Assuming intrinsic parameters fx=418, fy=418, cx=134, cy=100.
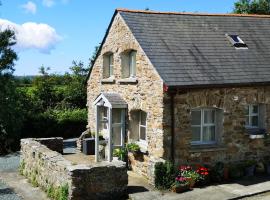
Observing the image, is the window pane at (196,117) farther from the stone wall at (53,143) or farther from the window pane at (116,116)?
the stone wall at (53,143)

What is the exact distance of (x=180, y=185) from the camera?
13.7 metres

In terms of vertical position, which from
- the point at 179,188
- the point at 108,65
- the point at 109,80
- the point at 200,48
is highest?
the point at 200,48

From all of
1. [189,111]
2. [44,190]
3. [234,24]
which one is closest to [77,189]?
[44,190]

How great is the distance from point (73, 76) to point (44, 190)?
70.2ft

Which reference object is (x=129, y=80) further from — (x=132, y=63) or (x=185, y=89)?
(x=185, y=89)

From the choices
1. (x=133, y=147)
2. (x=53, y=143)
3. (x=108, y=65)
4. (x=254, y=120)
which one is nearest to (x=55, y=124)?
(x=53, y=143)

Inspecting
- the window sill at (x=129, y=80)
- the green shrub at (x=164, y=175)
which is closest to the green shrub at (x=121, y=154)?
the window sill at (x=129, y=80)

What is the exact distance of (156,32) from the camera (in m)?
16.8

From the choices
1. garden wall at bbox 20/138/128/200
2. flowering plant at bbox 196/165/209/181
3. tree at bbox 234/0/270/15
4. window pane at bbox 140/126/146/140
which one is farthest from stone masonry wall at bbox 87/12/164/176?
tree at bbox 234/0/270/15

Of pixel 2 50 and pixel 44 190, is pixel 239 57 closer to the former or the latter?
pixel 44 190

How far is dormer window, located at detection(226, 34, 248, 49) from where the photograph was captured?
58.1ft

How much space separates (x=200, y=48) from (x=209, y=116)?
9.35ft

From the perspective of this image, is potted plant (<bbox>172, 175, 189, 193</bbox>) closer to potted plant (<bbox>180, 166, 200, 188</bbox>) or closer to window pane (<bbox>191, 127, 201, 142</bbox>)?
potted plant (<bbox>180, 166, 200, 188</bbox>)

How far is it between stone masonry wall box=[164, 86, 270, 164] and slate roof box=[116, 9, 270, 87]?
439 mm
